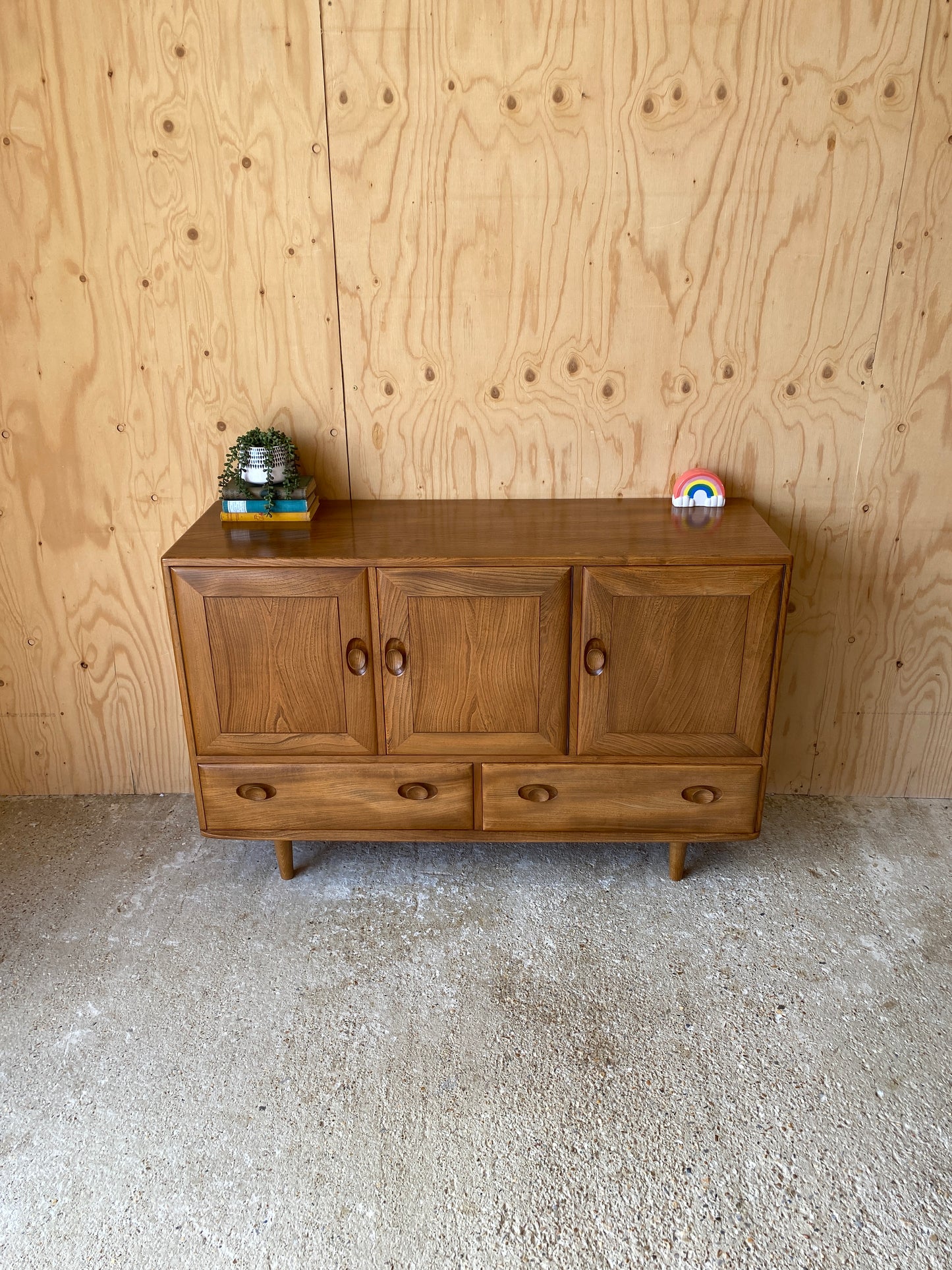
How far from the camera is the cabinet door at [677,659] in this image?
5.54 ft

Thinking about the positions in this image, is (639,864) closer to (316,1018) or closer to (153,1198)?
(316,1018)

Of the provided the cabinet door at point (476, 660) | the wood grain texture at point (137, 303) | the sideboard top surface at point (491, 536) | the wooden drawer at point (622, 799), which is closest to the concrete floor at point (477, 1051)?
the wooden drawer at point (622, 799)

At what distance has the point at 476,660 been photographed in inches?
69.4

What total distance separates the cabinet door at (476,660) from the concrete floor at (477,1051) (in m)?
0.40

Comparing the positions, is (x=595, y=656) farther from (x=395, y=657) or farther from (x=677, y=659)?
(x=395, y=657)

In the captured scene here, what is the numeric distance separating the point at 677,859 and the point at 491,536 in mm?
836

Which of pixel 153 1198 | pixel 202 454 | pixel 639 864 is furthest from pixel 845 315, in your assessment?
pixel 153 1198

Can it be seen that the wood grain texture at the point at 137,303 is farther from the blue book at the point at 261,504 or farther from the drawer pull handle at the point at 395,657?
the drawer pull handle at the point at 395,657

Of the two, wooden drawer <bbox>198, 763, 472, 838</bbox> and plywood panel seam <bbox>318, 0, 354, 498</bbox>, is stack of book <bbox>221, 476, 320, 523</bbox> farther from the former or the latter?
wooden drawer <bbox>198, 763, 472, 838</bbox>

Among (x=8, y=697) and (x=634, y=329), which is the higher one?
(x=634, y=329)

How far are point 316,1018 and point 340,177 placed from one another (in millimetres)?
1676

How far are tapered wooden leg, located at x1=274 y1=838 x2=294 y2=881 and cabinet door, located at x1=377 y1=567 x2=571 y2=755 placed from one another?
0.36 m

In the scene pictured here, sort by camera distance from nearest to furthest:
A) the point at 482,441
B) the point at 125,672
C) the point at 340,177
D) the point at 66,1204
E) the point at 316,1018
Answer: the point at 66,1204, the point at 316,1018, the point at 340,177, the point at 482,441, the point at 125,672

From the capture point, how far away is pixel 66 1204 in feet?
4.34
